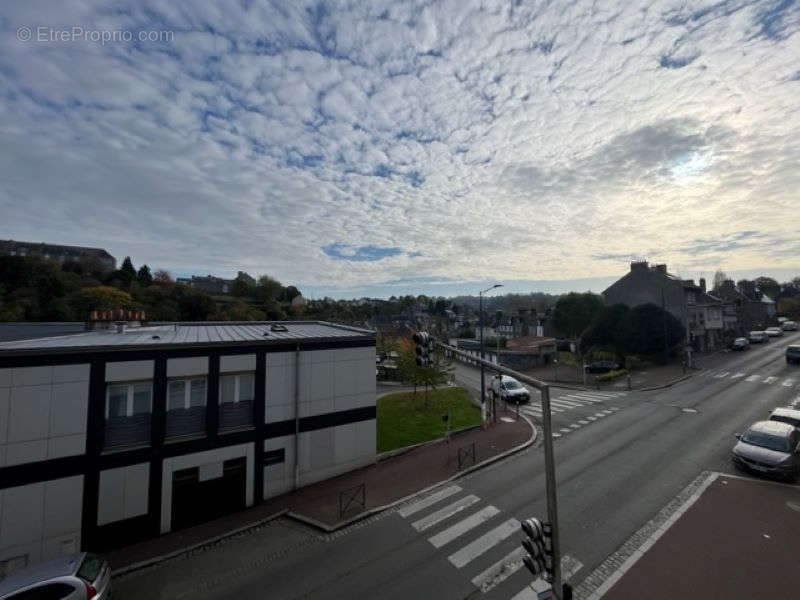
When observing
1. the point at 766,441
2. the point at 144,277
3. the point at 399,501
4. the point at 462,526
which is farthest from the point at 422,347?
the point at 144,277

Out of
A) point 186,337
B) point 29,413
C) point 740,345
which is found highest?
point 186,337

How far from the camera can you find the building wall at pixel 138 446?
37.9 ft

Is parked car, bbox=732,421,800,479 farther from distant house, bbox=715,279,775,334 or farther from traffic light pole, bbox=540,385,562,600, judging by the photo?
distant house, bbox=715,279,775,334

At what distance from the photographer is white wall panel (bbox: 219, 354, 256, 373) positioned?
609 inches

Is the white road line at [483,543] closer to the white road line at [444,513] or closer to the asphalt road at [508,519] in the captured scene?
the asphalt road at [508,519]

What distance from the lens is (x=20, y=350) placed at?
11477 mm

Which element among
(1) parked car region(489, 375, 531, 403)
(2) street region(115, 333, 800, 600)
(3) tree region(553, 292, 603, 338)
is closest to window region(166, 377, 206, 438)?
(2) street region(115, 333, 800, 600)

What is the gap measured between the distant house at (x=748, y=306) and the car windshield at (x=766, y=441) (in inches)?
2467

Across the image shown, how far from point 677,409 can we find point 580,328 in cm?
3107

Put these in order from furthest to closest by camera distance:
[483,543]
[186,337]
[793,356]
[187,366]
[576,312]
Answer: [576,312] → [793,356] → [186,337] → [187,366] → [483,543]

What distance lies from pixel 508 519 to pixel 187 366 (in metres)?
12.9

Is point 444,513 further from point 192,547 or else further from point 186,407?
point 186,407

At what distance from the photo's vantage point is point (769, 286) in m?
106

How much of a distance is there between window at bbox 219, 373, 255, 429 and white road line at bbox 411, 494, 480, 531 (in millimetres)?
7967
